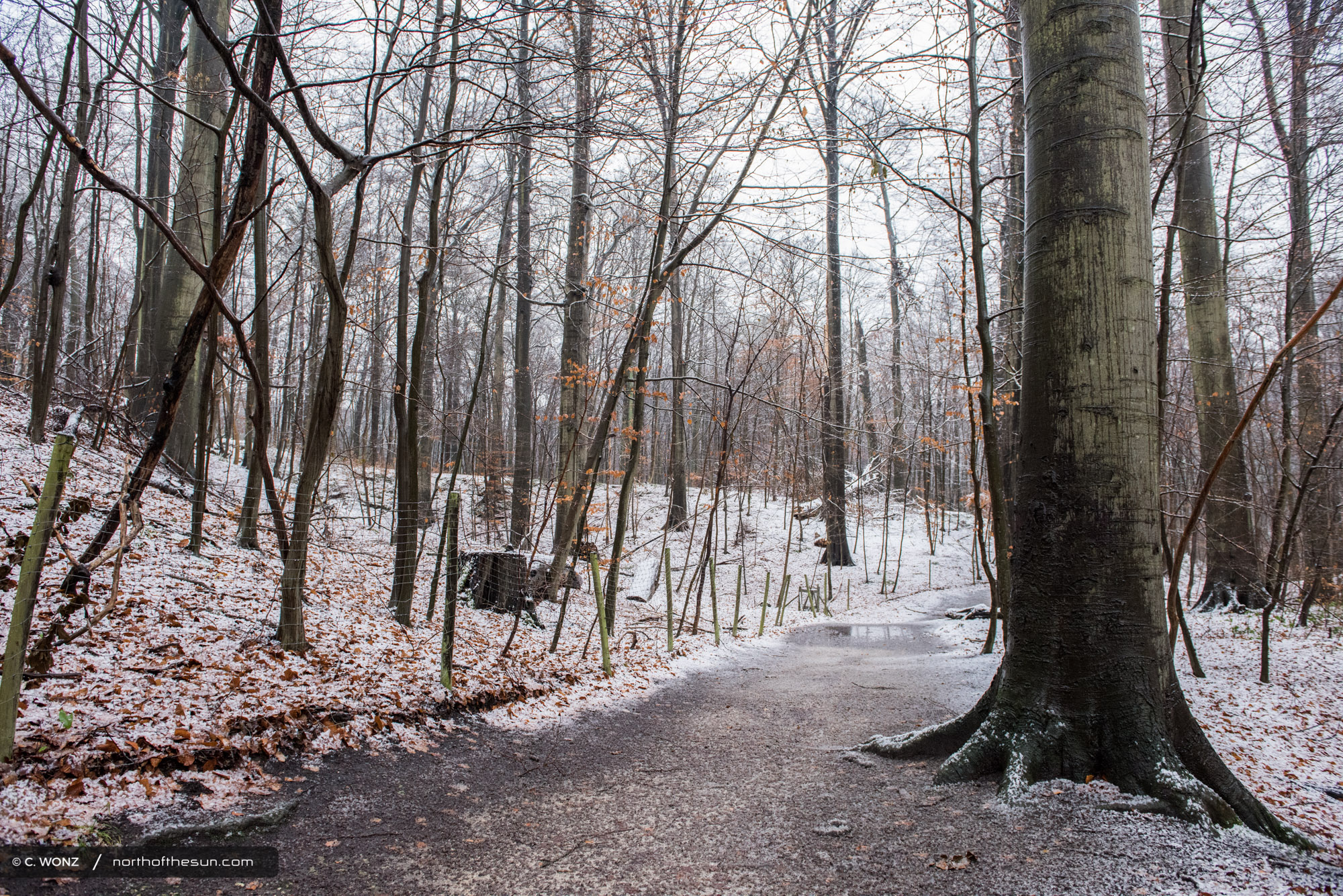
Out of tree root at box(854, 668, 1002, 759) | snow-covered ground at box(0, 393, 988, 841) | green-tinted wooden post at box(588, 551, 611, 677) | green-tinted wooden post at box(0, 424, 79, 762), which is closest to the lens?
green-tinted wooden post at box(0, 424, 79, 762)

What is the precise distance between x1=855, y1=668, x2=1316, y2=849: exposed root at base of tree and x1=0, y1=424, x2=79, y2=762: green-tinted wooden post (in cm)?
348

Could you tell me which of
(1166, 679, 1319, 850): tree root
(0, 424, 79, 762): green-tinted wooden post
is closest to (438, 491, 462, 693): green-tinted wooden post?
(0, 424, 79, 762): green-tinted wooden post

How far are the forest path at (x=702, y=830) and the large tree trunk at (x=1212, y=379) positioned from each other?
4.79m

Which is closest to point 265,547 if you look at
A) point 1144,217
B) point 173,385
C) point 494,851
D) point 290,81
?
point 173,385

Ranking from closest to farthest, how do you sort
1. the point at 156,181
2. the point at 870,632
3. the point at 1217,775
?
the point at 1217,775
the point at 156,181
the point at 870,632

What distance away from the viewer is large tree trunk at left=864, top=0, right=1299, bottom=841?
236cm

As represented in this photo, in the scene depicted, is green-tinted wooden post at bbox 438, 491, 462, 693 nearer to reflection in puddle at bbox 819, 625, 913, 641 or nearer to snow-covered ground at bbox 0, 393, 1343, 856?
snow-covered ground at bbox 0, 393, 1343, 856

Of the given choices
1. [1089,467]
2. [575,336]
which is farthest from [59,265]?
[1089,467]

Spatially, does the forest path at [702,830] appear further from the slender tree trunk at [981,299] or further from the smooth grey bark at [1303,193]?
the smooth grey bark at [1303,193]

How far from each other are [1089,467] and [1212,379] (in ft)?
20.0

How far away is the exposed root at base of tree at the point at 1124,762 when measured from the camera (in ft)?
6.91

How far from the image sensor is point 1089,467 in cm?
243

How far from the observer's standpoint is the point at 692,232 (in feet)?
27.4

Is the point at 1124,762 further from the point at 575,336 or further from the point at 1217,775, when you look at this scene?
the point at 575,336
